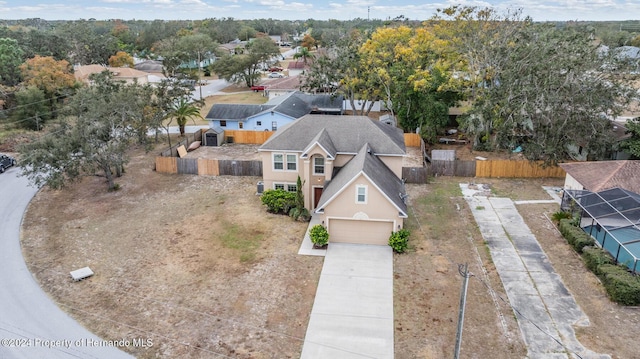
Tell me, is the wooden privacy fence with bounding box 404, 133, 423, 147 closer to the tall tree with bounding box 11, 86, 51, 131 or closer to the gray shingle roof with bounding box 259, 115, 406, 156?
the gray shingle roof with bounding box 259, 115, 406, 156

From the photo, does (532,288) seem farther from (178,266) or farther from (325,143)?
(178,266)

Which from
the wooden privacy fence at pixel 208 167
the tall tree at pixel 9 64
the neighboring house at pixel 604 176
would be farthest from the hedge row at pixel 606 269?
the tall tree at pixel 9 64

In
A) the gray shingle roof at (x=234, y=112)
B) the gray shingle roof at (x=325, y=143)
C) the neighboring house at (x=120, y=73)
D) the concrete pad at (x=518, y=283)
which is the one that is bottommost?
the concrete pad at (x=518, y=283)

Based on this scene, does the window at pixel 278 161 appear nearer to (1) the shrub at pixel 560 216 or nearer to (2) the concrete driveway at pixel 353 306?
(2) the concrete driveway at pixel 353 306

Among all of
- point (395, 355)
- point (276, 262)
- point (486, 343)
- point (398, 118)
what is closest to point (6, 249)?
point (276, 262)

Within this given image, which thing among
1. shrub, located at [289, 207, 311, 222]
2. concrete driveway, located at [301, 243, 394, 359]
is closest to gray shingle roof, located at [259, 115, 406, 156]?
shrub, located at [289, 207, 311, 222]

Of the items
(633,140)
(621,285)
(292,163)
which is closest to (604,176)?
(633,140)
